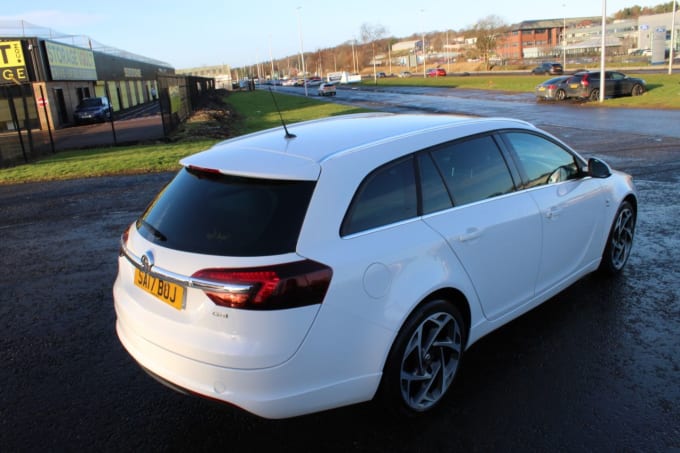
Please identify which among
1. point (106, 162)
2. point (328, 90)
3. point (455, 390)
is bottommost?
point (455, 390)

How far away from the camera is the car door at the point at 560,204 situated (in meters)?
4.05

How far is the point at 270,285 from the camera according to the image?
2586mm

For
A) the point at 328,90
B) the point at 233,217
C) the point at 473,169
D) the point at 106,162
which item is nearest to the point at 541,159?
the point at 473,169

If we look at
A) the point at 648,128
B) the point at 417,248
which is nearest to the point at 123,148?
the point at 648,128

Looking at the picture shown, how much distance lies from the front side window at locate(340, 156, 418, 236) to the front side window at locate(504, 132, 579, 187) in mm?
1181

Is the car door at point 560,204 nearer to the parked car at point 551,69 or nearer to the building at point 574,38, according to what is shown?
the parked car at point 551,69

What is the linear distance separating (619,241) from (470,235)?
2.49 m

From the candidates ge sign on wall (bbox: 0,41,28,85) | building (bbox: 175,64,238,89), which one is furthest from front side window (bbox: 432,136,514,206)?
building (bbox: 175,64,238,89)

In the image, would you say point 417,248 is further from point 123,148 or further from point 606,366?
point 123,148

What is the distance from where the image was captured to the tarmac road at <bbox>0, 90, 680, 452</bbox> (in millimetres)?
3074

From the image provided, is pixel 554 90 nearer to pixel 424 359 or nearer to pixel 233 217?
pixel 424 359

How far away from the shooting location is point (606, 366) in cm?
368

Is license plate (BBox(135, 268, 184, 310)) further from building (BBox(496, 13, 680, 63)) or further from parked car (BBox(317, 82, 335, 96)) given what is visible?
building (BBox(496, 13, 680, 63))

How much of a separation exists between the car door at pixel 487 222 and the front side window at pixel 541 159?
24cm
